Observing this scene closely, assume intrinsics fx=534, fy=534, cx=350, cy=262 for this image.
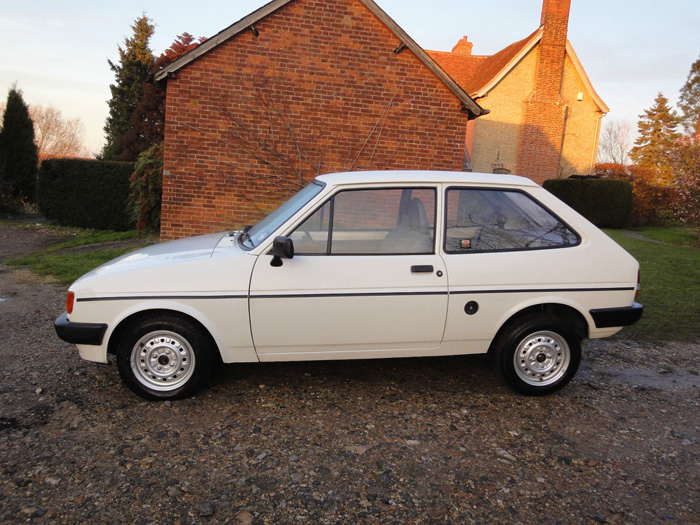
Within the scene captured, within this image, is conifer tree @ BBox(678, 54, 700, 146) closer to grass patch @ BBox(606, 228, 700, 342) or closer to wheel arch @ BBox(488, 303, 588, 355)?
grass patch @ BBox(606, 228, 700, 342)

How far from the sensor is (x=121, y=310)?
3.77 metres

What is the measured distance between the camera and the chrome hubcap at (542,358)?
416cm

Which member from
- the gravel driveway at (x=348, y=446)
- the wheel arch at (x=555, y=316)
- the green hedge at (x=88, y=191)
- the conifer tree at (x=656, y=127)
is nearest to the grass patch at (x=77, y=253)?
the green hedge at (x=88, y=191)

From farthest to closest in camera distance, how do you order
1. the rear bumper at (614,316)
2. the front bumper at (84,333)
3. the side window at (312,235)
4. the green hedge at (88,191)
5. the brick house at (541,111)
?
the brick house at (541,111) < the green hedge at (88,191) < the rear bumper at (614,316) < the side window at (312,235) < the front bumper at (84,333)

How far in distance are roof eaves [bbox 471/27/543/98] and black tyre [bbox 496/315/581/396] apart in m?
21.6

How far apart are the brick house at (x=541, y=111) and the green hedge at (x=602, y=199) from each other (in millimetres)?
3949

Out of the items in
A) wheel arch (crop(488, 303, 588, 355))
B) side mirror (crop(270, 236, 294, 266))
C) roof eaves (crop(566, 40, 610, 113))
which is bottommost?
wheel arch (crop(488, 303, 588, 355))

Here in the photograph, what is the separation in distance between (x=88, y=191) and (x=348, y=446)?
15531 mm

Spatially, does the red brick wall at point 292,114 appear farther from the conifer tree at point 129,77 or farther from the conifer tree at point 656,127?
the conifer tree at point 656,127

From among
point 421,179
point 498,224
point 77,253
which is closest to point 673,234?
point 498,224

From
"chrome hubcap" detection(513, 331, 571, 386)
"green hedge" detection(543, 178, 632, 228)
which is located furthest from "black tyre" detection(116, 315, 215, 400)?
"green hedge" detection(543, 178, 632, 228)

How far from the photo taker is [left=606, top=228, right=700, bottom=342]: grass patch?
6395 mm

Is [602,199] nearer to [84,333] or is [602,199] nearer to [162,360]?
[162,360]

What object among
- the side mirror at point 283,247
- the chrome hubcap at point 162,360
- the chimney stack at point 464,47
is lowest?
the chrome hubcap at point 162,360
